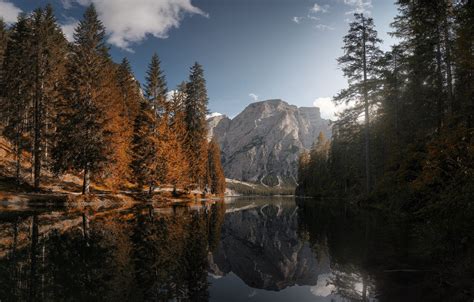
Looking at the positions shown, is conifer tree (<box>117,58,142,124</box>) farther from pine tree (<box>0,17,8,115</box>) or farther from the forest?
the forest

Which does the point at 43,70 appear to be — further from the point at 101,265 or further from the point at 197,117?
the point at 101,265

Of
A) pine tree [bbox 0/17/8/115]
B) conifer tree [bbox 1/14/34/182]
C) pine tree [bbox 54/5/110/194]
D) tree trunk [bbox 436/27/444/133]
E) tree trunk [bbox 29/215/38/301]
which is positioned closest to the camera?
tree trunk [bbox 29/215/38/301]

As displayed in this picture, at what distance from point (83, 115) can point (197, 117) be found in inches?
790

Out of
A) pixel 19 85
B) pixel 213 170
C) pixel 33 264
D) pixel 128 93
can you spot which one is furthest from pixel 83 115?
pixel 213 170

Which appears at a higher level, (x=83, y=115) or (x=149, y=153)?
(x=83, y=115)

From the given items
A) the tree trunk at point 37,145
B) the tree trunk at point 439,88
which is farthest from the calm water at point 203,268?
the tree trunk at point 37,145

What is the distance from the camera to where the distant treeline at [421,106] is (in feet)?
31.7

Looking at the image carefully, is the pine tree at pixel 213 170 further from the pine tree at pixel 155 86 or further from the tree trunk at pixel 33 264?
the tree trunk at pixel 33 264

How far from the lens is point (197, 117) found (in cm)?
4466

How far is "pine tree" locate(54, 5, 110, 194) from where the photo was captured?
84.2ft

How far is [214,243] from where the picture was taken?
1022 centimetres

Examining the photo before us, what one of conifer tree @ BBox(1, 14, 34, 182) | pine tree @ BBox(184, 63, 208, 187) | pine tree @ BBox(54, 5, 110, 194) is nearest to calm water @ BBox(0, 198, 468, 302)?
pine tree @ BBox(54, 5, 110, 194)

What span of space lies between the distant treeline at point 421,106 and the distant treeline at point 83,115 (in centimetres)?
2005

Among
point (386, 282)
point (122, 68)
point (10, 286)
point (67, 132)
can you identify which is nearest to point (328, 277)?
point (386, 282)
